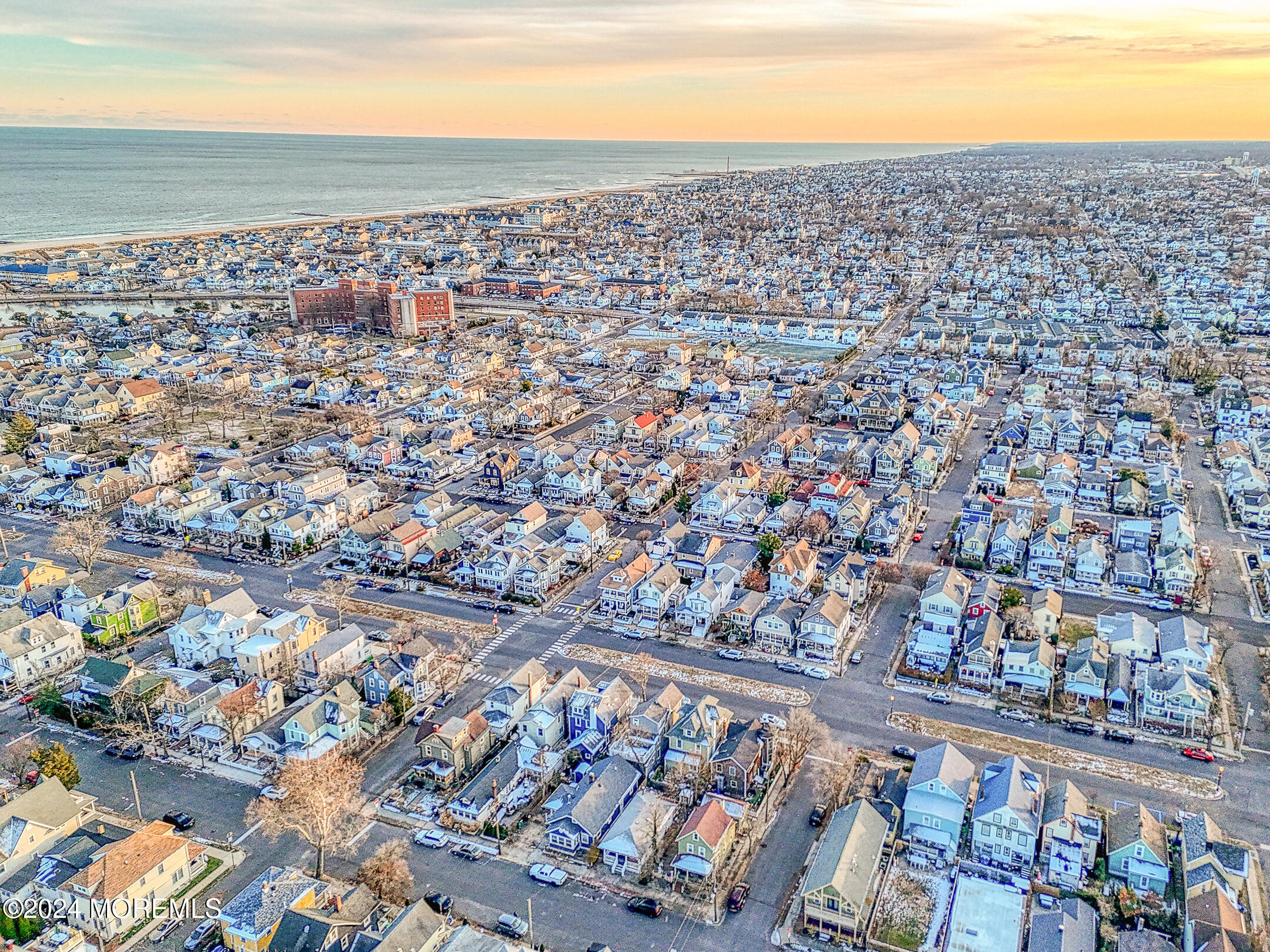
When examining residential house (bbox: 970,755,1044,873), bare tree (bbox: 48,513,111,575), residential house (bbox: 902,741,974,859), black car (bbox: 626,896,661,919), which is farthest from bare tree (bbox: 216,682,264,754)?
residential house (bbox: 970,755,1044,873)

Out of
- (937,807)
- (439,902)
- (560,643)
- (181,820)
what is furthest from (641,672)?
(181,820)

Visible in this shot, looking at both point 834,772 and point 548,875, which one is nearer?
point 548,875

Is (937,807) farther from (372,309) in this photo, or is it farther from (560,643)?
(372,309)

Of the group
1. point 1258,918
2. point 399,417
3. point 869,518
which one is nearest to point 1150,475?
point 869,518

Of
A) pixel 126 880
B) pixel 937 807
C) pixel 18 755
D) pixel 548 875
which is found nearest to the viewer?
pixel 126 880

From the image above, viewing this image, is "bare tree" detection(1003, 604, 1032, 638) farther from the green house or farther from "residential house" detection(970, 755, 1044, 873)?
the green house

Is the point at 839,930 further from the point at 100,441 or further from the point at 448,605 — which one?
the point at 100,441

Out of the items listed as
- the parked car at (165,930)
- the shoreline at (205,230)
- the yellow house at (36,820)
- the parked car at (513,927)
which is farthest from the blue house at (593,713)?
the shoreline at (205,230)
